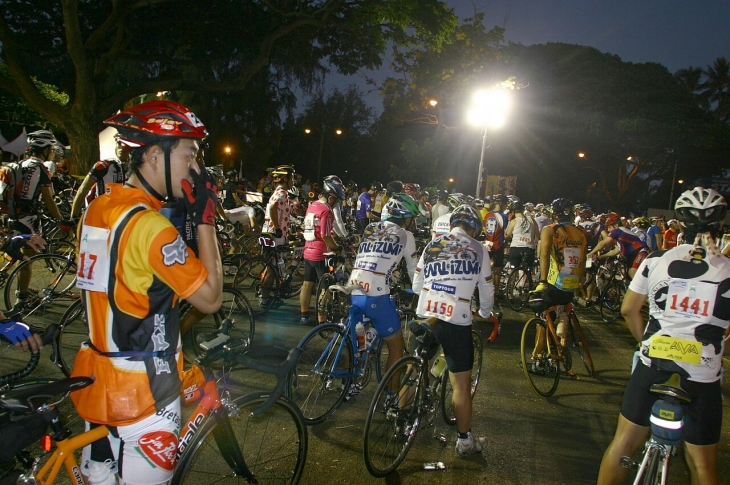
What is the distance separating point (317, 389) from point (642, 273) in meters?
2.96

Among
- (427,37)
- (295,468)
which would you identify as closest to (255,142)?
(427,37)

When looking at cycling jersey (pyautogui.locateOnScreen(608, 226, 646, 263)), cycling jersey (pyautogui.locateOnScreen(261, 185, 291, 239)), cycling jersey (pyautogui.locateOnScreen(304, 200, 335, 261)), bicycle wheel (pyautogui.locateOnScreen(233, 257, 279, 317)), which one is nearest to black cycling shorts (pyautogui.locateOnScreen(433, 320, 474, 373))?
cycling jersey (pyautogui.locateOnScreen(304, 200, 335, 261))

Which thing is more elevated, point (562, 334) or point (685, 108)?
point (685, 108)

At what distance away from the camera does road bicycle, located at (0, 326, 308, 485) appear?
2.02 metres

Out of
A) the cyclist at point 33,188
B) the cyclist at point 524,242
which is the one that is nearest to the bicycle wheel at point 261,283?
the cyclist at point 33,188

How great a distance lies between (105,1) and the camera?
15.6 meters

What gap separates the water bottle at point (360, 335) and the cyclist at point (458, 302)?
721 millimetres

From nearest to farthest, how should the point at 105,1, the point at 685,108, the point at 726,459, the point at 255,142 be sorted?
the point at 726,459 < the point at 105,1 < the point at 255,142 < the point at 685,108

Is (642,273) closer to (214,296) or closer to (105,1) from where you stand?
(214,296)

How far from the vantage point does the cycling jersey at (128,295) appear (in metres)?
1.85

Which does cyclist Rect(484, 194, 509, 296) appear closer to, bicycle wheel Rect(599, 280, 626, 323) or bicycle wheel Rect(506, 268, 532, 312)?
bicycle wheel Rect(506, 268, 532, 312)

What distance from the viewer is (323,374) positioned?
4414 mm

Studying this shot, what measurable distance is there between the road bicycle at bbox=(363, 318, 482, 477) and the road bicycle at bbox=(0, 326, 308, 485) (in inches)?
27.3

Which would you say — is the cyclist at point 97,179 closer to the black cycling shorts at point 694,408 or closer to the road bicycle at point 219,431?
the road bicycle at point 219,431
